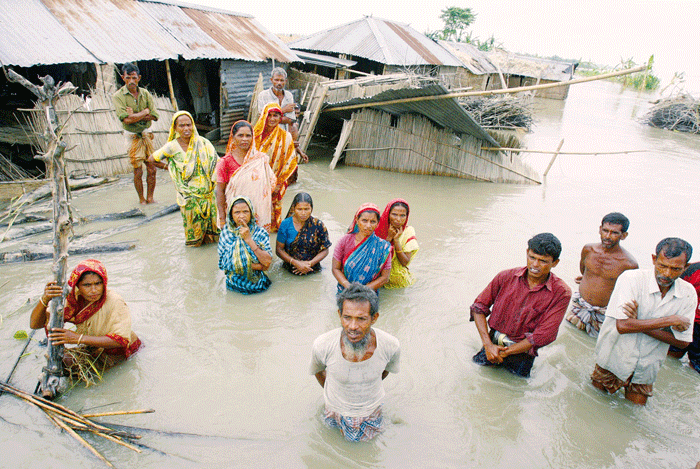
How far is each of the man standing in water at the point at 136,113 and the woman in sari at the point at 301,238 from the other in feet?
9.81

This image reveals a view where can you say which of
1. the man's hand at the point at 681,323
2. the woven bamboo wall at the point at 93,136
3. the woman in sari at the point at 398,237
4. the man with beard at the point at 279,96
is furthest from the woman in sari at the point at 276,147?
the man's hand at the point at 681,323

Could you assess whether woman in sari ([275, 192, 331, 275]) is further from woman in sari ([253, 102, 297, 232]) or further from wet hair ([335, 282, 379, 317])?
wet hair ([335, 282, 379, 317])

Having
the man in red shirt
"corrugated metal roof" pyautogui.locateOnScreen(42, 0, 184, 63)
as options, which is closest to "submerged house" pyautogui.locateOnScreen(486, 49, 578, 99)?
"corrugated metal roof" pyautogui.locateOnScreen(42, 0, 184, 63)

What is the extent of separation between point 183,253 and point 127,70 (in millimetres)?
2772

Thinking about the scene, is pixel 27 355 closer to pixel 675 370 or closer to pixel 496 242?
pixel 675 370

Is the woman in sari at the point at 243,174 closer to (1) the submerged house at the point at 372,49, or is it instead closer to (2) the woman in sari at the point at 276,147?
(2) the woman in sari at the point at 276,147

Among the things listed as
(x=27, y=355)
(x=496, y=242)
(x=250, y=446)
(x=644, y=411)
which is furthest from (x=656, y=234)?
(x=27, y=355)

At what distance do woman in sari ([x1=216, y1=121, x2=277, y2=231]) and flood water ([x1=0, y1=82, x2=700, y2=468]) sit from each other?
69 cm

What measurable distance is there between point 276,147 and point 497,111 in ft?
36.7

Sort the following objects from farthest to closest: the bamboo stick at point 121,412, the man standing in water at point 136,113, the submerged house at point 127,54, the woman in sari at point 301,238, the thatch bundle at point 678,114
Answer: the thatch bundle at point 678,114 < the submerged house at point 127,54 < the man standing in water at point 136,113 < the woman in sari at point 301,238 < the bamboo stick at point 121,412

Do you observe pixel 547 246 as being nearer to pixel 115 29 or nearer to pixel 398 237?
pixel 398 237

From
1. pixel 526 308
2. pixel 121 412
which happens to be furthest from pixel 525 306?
pixel 121 412

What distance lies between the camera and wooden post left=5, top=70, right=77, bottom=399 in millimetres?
2270

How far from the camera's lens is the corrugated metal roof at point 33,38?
5.89 metres
